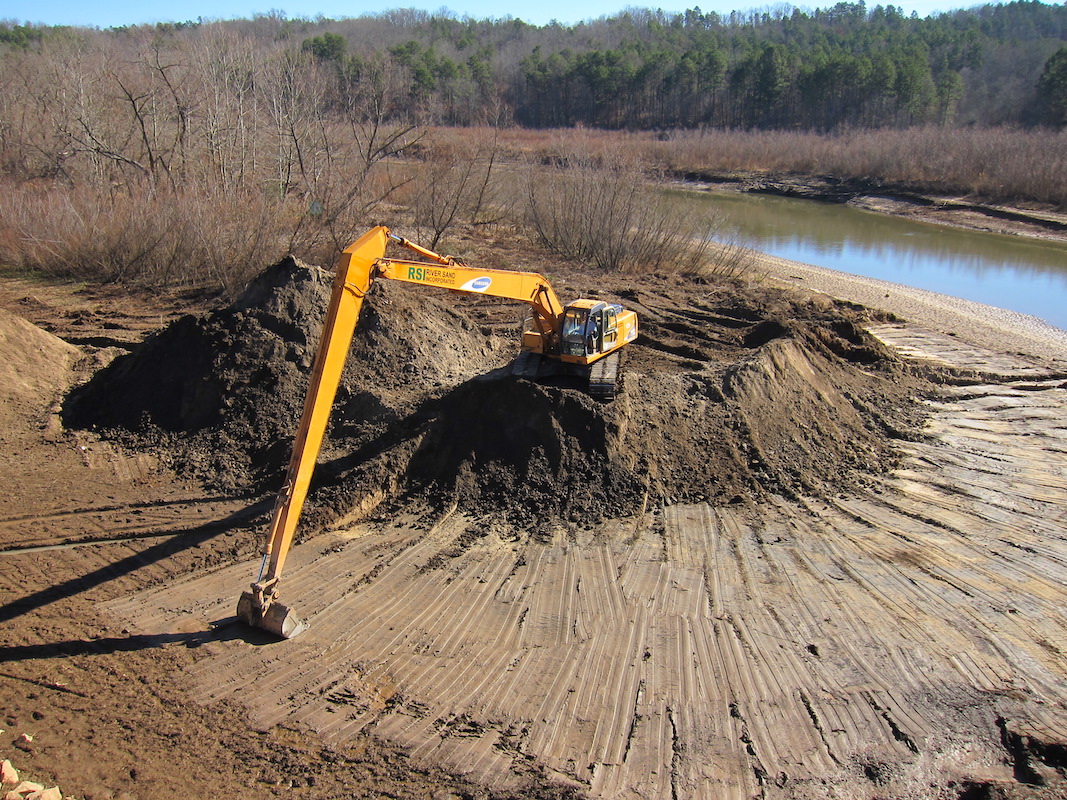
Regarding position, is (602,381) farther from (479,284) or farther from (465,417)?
(479,284)

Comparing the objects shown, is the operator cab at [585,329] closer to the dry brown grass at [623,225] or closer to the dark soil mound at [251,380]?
the dark soil mound at [251,380]

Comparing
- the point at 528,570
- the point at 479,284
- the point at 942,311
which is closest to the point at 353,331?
the point at 479,284

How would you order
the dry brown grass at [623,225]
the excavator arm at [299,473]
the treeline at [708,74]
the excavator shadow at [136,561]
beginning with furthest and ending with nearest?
the treeline at [708,74] → the dry brown grass at [623,225] → the excavator shadow at [136,561] → the excavator arm at [299,473]

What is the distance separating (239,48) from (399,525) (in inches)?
899

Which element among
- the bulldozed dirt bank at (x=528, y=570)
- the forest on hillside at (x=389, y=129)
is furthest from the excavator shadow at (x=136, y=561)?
the forest on hillside at (x=389, y=129)

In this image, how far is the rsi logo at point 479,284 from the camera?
33.0 feet

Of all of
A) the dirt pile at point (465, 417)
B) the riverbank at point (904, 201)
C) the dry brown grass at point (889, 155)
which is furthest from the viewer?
the dry brown grass at point (889, 155)

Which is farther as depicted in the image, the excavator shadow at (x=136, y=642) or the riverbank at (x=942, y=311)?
the riverbank at (x=942, y=311)

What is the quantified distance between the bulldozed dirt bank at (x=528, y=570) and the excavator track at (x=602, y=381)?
0.26 metres

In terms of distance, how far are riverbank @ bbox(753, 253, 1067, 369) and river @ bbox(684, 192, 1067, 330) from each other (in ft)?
5.13

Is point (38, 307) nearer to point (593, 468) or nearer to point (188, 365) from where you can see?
point (188, 365)

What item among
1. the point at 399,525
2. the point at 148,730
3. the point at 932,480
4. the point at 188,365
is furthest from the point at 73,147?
the point at 932,480

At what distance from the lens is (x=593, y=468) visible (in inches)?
434

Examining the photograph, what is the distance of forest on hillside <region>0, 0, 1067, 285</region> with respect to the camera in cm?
2044
